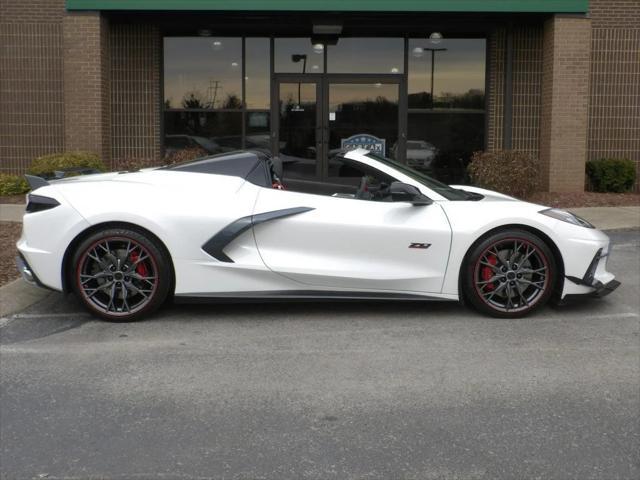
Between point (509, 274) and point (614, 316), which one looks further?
point (614, 316)

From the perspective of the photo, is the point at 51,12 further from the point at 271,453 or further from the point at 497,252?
the point at 271,453

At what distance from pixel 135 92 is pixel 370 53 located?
15.8 feet

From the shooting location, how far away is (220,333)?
5605 millimetres

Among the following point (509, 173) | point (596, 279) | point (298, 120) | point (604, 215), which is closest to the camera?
point (596, 279)

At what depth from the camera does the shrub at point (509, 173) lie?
1342cm

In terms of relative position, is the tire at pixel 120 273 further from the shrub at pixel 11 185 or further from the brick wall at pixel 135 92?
the brick wall at pixel 135 92

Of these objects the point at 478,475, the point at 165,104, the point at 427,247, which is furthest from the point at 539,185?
the point at 478,475

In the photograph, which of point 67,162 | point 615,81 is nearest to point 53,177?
point 67,162

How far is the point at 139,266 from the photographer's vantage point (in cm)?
577

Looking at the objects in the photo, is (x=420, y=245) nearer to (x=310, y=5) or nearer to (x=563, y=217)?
(x=563, y=217)

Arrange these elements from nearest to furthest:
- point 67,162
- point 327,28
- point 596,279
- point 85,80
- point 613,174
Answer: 1. point 596,279
2. point 67,162
3. point 85,80
4. point 327,28
5. point 613,174

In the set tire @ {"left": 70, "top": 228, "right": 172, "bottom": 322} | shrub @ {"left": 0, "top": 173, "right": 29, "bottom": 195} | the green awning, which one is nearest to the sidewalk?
shrub @ {"left": 0, "top": 173, "right": 29, "bottom": 195}

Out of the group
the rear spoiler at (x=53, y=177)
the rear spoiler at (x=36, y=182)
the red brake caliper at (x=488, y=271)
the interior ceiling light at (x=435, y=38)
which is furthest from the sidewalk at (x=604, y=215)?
the red brake caliper at (x=488, y=271)

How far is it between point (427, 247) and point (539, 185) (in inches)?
380
